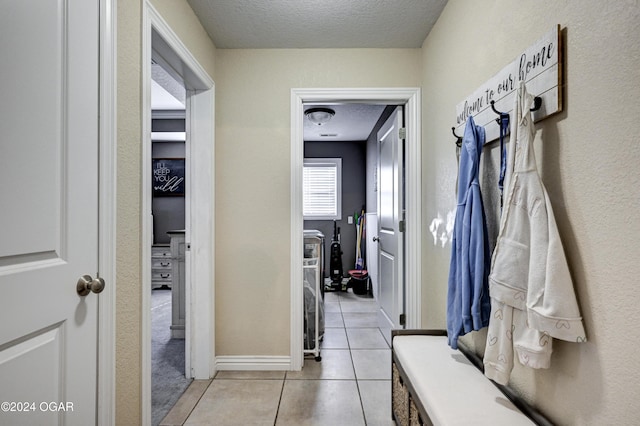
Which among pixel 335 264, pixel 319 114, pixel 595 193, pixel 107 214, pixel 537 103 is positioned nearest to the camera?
pixel 595 193

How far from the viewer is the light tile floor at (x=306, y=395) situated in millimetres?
1846

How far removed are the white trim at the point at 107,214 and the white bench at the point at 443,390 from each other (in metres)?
1.22

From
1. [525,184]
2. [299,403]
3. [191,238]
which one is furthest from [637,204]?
[191,238]

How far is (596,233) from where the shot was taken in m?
0.89

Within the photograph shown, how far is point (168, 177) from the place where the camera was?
17.1ft

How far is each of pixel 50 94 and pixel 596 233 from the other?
1.66 metres

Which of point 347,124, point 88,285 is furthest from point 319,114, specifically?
point 88,285

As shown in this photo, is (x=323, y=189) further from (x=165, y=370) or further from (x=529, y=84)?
(x=529, y=84)

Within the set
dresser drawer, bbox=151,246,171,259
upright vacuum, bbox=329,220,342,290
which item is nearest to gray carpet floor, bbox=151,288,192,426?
dresser drawer, bbox=151,246,171,259

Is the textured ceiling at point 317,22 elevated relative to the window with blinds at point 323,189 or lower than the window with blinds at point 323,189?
elevated

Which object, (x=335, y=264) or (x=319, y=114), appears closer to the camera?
(x=319, y=114)

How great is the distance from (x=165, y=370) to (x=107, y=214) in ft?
5.61

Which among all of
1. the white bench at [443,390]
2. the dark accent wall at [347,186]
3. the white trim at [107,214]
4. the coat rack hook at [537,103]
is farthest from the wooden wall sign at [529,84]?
the dark accent wall at [347,186]

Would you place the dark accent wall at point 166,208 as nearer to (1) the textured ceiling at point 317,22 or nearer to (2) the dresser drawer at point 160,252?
(2) the dresser drawer at point 160,252
